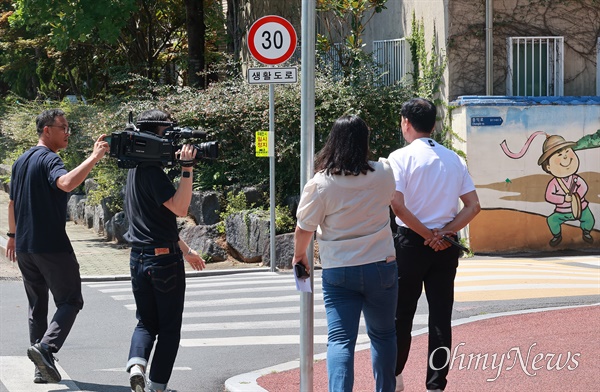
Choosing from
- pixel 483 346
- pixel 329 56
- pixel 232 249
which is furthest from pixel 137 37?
pixel 483 346

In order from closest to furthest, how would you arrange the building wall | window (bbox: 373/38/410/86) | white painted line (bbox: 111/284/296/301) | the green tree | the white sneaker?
1. the white sneaker
2. white painted line (bbox: 111/284/296/301)
3. the building wall
4. the green tree
5. window (bbox: 373/38/410/86)

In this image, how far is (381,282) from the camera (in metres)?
5.45

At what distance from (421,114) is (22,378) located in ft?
11.9

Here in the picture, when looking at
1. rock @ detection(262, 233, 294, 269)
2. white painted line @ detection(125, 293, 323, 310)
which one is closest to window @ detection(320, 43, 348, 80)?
rock @ detection(262, 233, 294, 269)

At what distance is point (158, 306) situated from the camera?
6.14 meters

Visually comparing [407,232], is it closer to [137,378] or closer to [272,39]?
[137,378]

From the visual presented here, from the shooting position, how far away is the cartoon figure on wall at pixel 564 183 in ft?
50.4

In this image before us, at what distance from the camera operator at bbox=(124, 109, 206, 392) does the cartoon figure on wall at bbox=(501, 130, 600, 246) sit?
10.1m

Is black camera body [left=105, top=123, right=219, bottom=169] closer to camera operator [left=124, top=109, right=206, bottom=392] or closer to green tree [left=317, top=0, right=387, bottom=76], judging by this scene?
camera operator [left=124, top=109, right=206, bottom=392]

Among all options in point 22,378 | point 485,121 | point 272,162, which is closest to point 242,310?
point 272,162

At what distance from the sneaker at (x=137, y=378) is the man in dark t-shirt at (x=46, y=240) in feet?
3.67

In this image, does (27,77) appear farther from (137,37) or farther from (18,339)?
(18,339)

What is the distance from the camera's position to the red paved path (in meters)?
6.64

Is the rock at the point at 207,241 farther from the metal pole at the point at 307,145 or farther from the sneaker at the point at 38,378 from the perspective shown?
the metal pole at the point at 307,145
